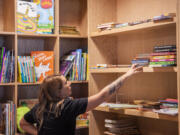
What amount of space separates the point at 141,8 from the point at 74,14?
2.85ft

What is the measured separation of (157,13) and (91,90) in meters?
1.02

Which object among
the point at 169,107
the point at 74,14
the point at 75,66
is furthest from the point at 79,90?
the point at 169,107

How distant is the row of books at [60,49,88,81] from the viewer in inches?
123

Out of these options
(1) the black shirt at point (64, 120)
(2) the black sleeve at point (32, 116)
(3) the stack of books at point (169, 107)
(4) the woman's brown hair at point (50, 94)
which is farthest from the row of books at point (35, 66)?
(3) the stack of books at point (169, 107)

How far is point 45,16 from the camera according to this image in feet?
9.98

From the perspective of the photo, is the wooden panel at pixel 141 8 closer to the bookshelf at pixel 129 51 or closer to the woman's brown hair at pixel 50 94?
the bookshelf at pixel 129 51

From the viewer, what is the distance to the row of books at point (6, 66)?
9.19 ft

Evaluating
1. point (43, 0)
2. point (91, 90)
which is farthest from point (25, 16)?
point (91, 90)

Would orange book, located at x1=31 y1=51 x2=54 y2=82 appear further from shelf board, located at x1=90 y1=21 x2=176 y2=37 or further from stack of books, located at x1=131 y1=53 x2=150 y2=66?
stack of books, located at x1=131 y1=53 x2=150 y2=66

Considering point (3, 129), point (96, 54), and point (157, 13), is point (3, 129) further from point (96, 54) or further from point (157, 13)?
point (157, 13)

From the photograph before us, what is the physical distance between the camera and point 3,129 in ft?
9.14

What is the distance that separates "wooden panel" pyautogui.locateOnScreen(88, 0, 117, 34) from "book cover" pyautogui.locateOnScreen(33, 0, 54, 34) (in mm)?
405

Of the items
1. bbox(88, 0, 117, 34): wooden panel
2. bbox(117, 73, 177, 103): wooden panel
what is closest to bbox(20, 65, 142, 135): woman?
bbox(117, 73, 177, 103): wooden panel

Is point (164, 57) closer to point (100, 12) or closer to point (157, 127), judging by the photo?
point (157, 127)
